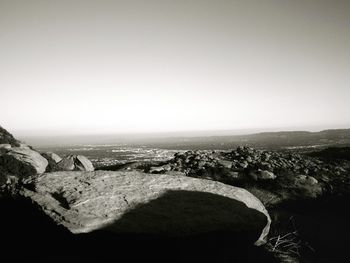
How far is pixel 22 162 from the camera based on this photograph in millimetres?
10180

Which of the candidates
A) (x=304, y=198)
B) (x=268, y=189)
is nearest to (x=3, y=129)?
(x=268, y=189)

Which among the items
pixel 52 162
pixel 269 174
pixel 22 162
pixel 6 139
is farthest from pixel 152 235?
pixel 6 139

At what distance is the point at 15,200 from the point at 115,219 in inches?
64.7

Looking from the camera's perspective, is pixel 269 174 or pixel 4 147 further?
pixel 4 147

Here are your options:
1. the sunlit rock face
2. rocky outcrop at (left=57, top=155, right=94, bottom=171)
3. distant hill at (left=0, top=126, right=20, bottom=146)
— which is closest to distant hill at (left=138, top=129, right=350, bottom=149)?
rocky outcrop at (left=57, top=155, right=94, bottom=171)

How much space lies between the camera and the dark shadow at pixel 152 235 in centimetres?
362

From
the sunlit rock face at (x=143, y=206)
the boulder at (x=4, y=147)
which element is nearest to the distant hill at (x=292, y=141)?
the boulder at (x=4, y=147)

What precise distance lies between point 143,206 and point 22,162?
26.1ft

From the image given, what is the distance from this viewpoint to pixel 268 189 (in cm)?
875

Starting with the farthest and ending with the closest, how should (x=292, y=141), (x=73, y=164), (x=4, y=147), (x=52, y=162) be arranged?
(x=292, y=141) → (x=73, y=164) → (x=52, y=162) → (x=4, y=147)

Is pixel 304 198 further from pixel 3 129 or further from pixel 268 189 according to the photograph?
pixel 3 129

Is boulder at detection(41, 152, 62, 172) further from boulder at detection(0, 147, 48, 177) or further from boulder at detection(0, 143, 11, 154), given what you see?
boulder at detection(0, 143, 11, 154)

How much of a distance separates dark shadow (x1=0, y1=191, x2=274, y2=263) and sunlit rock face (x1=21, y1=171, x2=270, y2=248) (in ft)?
0.05

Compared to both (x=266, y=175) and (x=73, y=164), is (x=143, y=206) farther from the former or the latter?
(x=73, y=164)
